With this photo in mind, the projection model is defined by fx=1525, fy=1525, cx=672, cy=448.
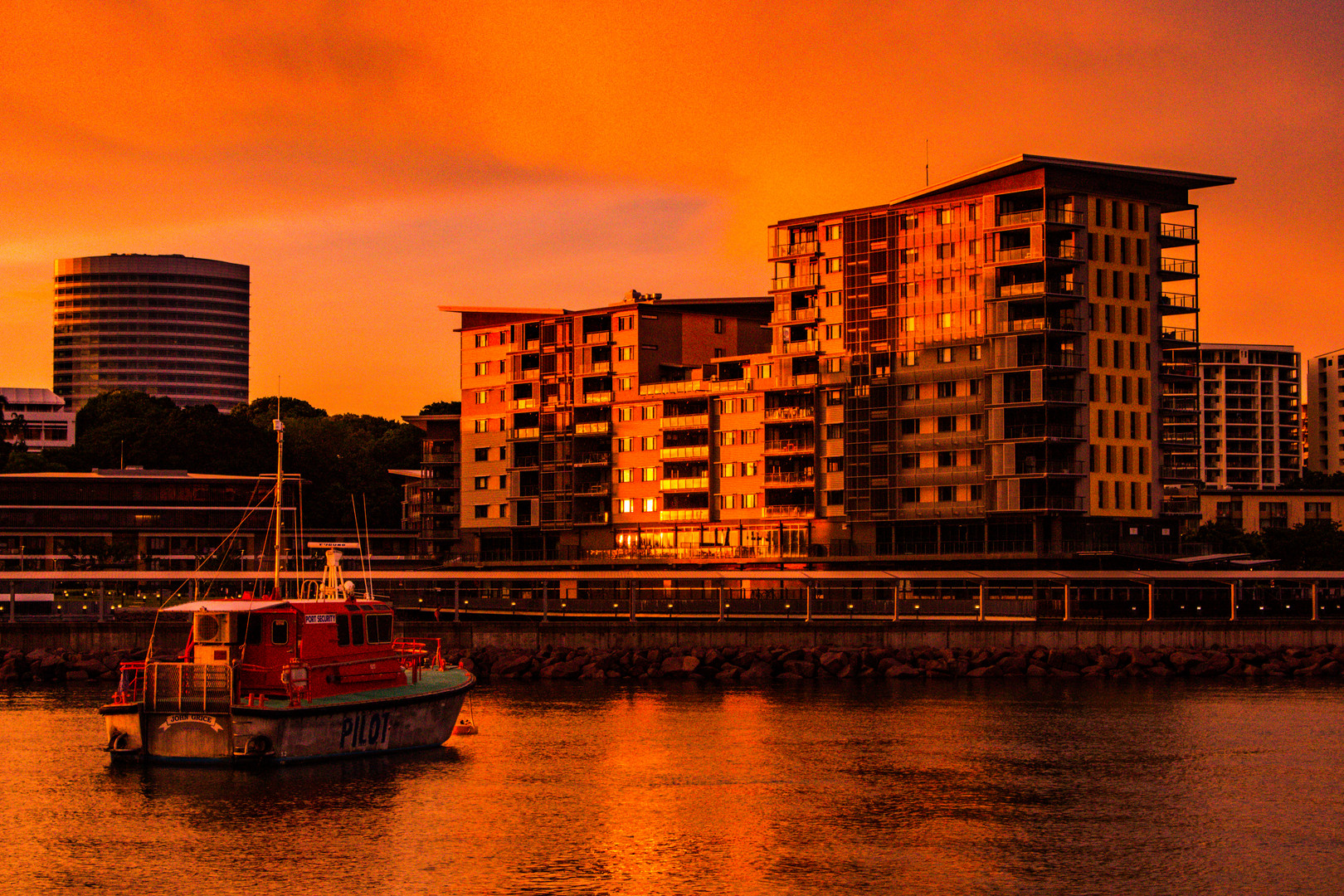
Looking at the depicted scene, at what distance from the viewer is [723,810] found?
4516 centimetres

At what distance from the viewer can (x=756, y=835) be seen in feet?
137

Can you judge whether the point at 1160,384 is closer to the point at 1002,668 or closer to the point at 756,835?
the point at 1002,668

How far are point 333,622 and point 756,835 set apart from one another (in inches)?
678

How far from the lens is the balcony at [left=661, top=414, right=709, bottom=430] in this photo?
146000 millimetres

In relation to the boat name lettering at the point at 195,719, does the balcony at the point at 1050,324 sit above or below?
above

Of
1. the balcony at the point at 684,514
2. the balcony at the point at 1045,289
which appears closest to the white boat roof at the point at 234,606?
the balcony at the point at 1045,289

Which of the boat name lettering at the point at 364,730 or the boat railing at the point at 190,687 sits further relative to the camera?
the boat name lettering at the point at 364,730

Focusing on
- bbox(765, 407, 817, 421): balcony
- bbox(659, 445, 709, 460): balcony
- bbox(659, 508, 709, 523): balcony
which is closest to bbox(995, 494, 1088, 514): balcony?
bbox(765, 407, 817, 421): balcony

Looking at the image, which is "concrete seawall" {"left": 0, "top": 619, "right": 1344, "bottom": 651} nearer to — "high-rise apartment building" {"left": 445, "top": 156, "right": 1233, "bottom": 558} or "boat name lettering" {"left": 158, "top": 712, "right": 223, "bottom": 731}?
"high-rise apartment building" {"left": 445, "top": 156, "right": 1233, "bottom": 558}

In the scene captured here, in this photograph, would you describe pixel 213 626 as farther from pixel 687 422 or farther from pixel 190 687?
pixel 687 422

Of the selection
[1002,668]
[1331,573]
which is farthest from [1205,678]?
[1331,573]

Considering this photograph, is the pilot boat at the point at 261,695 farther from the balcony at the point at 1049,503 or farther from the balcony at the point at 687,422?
the balcony at the point at 687,422

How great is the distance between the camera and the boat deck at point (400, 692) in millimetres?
48812

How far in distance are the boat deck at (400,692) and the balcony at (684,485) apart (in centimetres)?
8499
